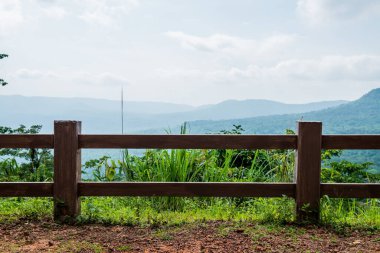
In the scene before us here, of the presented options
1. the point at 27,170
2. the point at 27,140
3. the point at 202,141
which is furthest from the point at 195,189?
the point at 27,170

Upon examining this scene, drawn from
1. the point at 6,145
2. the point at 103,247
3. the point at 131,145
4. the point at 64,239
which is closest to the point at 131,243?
the point at 103,247

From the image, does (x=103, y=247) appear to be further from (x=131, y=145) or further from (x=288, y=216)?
(x=288, y=216)

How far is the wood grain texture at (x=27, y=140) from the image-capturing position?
649 centimetres

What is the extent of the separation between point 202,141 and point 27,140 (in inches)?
85.0

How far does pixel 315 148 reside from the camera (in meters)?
6.36

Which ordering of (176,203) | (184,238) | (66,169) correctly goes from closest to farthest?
1. (184,238)
2. (66,169)
3. (176,203)

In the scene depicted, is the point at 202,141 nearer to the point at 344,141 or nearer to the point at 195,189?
the point at 195,189

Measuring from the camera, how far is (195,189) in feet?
21.1

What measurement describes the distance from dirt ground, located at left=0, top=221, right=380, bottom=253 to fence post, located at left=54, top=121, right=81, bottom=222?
0.24m

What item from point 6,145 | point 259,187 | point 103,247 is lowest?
point 103,247

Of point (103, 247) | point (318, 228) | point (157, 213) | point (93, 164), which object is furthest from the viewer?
point (93, 164)

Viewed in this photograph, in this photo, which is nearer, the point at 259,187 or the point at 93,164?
the point at 259,187

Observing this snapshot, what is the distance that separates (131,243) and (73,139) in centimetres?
161

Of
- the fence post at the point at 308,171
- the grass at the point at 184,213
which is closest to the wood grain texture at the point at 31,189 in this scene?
the grass at the point at 184,213
